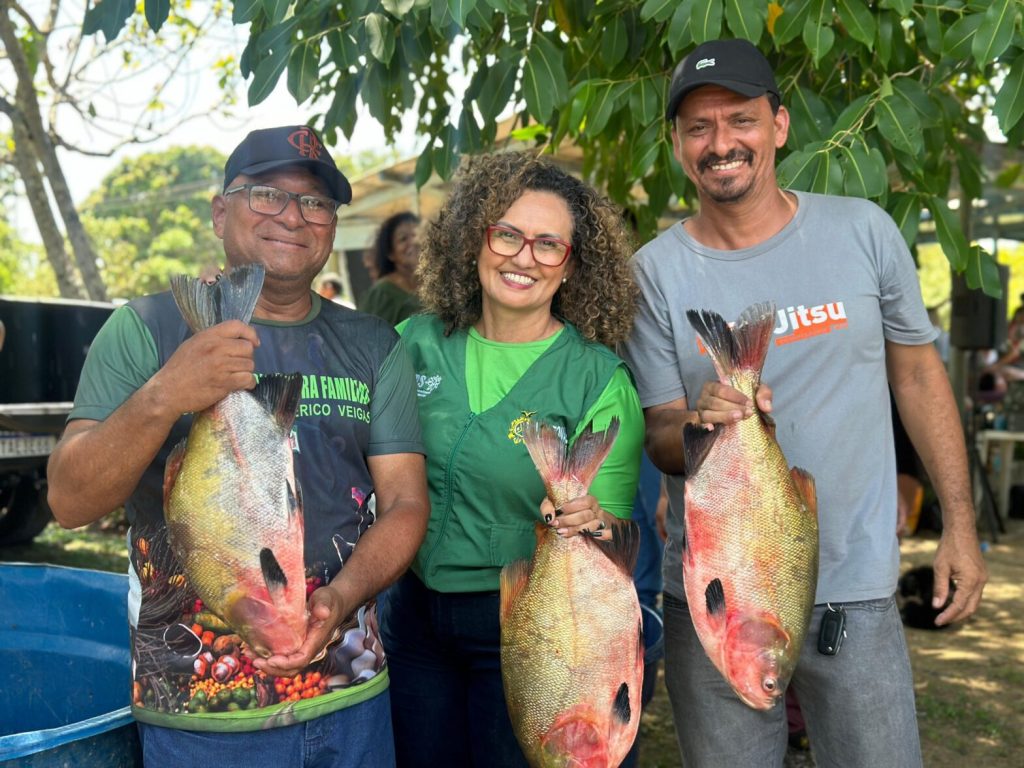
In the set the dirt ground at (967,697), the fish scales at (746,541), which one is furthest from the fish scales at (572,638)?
the dirt ground at (967,697)

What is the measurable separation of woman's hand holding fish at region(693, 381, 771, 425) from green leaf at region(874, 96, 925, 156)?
1.12 metres

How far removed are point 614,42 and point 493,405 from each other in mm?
1607

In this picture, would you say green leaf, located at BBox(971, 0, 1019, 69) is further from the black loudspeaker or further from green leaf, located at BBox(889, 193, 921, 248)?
the black loudspeaker

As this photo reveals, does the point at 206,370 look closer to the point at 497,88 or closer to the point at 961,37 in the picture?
the point at 497,88

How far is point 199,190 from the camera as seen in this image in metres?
42.4

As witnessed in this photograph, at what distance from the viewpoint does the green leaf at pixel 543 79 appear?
3.34 meters

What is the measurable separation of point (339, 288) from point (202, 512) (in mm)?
10052

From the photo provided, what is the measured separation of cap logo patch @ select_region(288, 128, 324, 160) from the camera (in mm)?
2307

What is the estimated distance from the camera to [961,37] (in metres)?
2.88

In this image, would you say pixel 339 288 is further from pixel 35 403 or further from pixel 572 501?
pixel 572 501

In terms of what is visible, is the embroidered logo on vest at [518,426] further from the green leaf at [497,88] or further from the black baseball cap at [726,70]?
the green leaf at [497,88]

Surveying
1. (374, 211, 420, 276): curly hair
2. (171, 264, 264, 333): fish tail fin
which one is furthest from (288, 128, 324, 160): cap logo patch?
(374, 211, 420, 276): curly hair

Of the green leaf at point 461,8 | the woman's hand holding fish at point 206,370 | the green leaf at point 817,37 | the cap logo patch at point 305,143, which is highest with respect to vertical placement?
the green leaf at point 461,8

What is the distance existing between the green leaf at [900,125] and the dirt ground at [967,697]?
9.47 ft
